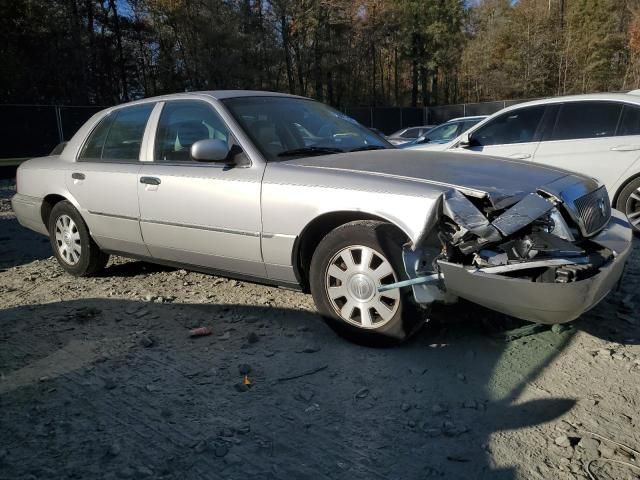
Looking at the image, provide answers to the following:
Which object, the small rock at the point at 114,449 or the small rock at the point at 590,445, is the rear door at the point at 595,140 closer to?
the small rock at the point at 590,445

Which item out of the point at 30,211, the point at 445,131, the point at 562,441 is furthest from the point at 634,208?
the point at 445,131

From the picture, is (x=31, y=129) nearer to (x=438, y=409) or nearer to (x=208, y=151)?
(x=208, y=151)

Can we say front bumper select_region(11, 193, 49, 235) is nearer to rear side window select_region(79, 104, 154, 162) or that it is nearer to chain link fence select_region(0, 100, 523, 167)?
rear side window select_region(79, 104, 154, 162)

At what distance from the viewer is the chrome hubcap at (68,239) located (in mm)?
5320

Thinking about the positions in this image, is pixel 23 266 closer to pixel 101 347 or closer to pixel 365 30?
pixel 101 347

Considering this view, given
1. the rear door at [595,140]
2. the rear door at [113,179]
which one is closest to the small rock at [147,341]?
the rear door at [113,179]

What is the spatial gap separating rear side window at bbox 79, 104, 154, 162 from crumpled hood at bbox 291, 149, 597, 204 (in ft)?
5.53

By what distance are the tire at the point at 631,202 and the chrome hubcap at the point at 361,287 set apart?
4061 millimetres

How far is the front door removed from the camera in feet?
12.8

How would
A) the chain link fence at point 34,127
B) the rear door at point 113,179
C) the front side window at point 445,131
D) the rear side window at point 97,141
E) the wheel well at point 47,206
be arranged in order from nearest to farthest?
the rear door at point 113,179 → the rear side window at point 97,141 → the wheel well at point 47,206 → the front side window at point 445,131 → the chain link fence at point 34,127

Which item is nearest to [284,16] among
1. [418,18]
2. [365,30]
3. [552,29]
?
[365,30]

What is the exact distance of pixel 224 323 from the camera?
13.5ft

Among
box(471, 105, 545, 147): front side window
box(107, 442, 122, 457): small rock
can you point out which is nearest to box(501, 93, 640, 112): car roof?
box(471, 105, 545, 147): front side window

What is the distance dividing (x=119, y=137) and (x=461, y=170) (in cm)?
312
